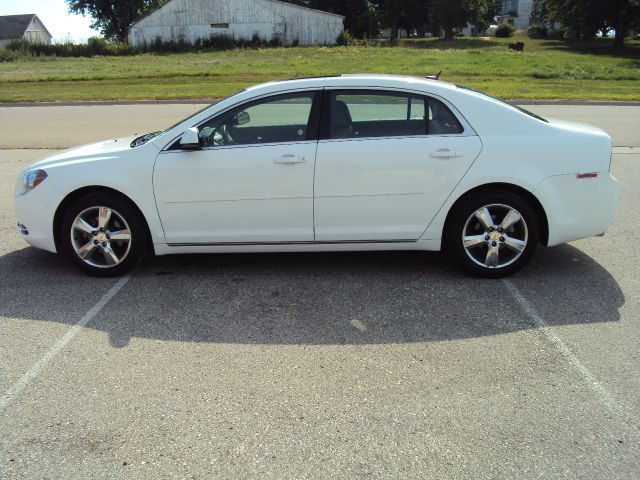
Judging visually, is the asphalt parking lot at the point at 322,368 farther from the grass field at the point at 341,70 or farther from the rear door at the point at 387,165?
the grass field at the point at 341,70

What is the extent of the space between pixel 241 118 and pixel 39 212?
1903 millimetres

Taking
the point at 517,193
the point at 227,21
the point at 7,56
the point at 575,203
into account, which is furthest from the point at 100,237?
the point at 227,21

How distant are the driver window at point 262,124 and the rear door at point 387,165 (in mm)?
215

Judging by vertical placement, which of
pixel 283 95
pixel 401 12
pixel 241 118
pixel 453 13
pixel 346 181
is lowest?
pixel 346 181

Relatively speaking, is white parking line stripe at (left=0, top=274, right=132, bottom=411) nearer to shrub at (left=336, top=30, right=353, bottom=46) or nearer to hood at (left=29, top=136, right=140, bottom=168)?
hood at (left=29, top=136, right=140, bottom=168)

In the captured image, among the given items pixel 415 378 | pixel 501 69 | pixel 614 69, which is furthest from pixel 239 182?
pixel 614 69

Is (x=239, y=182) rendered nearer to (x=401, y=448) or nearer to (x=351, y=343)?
(x=351, y=343)

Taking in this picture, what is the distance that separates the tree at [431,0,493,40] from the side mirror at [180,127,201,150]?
84.7 meters

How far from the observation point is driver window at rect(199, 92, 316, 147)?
5.05 metres

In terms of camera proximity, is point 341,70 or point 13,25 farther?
point 13,25

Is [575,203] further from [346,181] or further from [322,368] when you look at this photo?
[322,368]

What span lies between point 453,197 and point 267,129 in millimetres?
1679

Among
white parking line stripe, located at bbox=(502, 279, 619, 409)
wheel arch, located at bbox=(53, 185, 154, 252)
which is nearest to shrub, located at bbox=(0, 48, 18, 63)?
wheel arch, located at bbox=(53, 185, 154, 252)

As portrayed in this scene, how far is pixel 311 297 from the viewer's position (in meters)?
4.84
